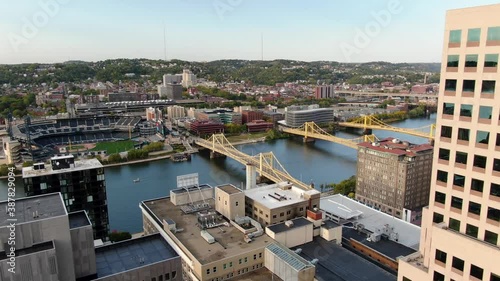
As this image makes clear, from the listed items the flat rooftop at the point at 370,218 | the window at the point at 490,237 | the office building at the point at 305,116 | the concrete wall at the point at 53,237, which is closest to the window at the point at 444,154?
the window at the point at 490,237

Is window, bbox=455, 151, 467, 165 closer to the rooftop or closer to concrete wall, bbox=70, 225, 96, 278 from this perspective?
concrete wall, bbox=70, 225, 96, 278

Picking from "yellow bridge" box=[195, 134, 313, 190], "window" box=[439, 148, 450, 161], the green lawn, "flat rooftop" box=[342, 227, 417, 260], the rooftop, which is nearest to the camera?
"window" box=[439, 148, 450, 161]

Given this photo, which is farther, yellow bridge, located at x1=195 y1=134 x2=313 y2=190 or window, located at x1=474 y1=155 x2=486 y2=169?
yellow bridge, located at x1=195 y1=134 x2=313 y2=190

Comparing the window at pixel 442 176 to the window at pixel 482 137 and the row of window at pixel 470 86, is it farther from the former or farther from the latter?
the row of window at pixel 470 86

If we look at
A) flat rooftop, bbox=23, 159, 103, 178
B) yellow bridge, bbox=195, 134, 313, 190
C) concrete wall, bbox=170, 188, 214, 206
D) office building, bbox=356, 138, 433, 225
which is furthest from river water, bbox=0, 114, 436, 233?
concrete wall, bbox=170, 188, 214, 206

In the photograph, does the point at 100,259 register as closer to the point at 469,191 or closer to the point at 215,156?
the point at 469,191

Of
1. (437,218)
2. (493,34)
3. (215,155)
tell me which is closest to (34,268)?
(437,218)

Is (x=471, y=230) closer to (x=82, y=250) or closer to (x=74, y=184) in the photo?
(x=82, y=250)
